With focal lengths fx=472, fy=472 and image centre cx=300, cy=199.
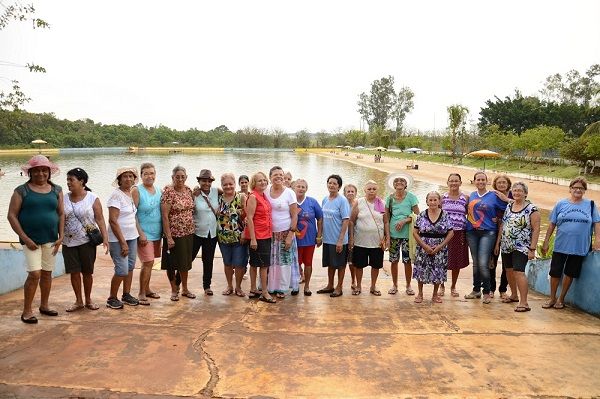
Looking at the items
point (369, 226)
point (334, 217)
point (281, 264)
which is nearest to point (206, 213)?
point (281, 264)

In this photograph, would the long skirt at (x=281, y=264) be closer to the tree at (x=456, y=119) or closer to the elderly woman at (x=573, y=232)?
the elderly woman at (x=573, y=232)

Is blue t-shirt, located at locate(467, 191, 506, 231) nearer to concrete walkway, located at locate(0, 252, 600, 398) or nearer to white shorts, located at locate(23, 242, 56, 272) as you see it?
concrete walkway, located at locate(0, 252, 600, 398)

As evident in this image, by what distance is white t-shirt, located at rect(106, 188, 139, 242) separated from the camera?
4.07 m

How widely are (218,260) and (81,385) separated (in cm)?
473

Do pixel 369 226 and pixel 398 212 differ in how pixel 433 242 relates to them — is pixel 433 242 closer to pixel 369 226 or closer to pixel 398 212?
pixel 398 212

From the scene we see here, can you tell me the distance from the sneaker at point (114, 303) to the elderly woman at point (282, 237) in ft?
4.56

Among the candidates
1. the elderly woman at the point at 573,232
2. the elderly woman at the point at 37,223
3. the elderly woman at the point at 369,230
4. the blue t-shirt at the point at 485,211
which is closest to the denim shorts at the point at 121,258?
the elderly woman at the point at 37,223

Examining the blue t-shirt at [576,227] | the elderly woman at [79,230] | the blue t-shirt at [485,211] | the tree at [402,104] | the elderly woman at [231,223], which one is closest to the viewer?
the elderly woman at [79,230]

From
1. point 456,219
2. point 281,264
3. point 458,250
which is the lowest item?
point 281,264

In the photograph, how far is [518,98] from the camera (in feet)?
150

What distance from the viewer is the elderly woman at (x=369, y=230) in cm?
487

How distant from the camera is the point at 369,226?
4863 mm

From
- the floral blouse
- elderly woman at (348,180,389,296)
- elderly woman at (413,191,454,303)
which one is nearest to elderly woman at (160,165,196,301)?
the floral blouse

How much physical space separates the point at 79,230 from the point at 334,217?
2390 mm
